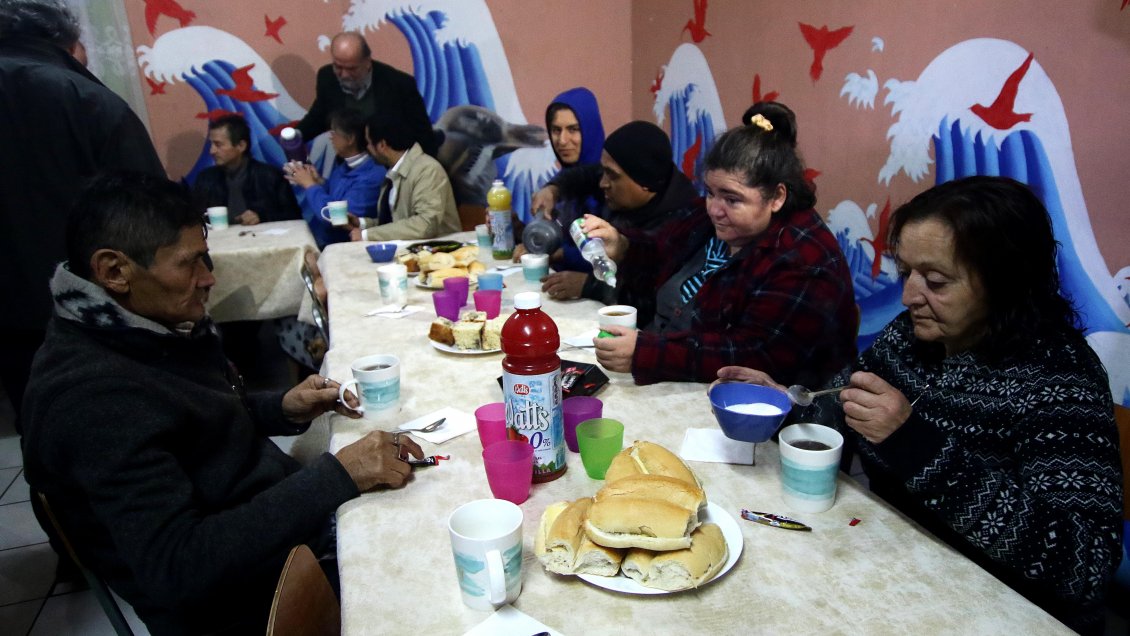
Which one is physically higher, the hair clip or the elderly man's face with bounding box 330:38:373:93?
the elderly man's face with bounding box 330:38:373:93

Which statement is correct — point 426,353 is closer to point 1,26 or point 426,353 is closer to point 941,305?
point 941,305

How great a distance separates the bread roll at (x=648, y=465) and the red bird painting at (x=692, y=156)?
3609mm

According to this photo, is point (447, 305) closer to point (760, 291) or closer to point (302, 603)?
point (760, 291)

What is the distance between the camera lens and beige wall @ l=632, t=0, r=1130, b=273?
202cm

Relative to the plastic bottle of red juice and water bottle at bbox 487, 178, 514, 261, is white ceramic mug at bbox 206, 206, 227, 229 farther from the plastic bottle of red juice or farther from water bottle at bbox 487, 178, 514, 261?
the plastic bottle of red juice

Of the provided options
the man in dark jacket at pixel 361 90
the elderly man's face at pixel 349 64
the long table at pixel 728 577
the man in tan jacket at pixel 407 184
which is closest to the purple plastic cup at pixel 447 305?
the long table at pixel 728 577

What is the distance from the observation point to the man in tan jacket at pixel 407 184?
4047 mm

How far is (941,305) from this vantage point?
131cm

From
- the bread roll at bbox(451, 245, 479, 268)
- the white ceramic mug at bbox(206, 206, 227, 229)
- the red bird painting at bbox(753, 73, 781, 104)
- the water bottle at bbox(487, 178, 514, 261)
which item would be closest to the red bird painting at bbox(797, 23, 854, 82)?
the red bird painting at bbox(753, 73, 781, 104)

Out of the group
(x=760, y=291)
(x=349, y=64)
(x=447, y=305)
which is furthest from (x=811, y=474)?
(x=349, y=64)

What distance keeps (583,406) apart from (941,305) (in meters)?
0.73

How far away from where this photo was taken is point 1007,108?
92.5 inches

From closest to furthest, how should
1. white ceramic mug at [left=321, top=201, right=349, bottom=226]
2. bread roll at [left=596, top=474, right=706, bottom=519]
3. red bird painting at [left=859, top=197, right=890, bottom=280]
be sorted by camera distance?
bread roll at [left=596, top=474, right=706, bottom=519]
red bird painting at [left=859, top=197, right=890, bottom=280]
white ceramic mug at [left=321, top=201, right=349, bottom=226]

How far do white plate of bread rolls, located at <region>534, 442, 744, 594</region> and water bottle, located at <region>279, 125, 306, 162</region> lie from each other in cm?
482
